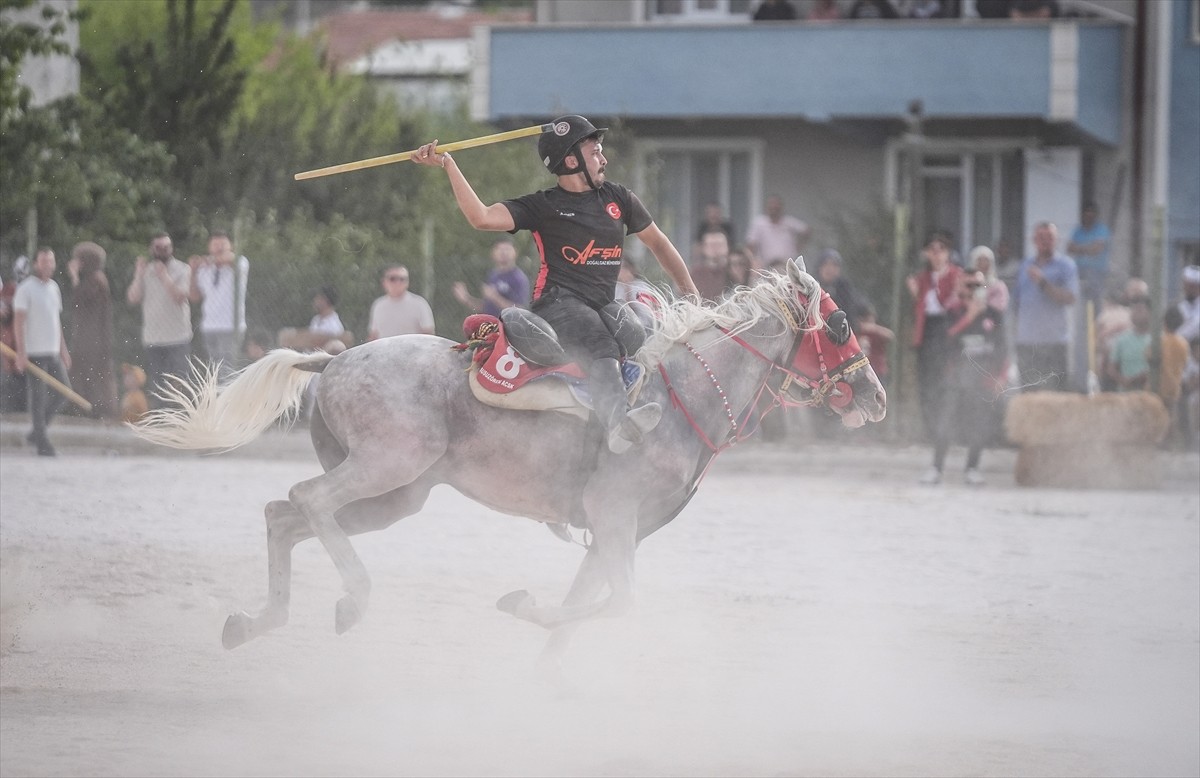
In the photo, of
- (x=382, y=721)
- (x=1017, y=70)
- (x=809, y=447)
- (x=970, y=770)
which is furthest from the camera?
(x=1017, y=70)

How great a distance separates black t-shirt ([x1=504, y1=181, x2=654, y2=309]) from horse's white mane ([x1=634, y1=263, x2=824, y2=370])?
31 centimetres

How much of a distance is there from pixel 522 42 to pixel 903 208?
21.7 feet

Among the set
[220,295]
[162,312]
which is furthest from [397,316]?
[220,295]

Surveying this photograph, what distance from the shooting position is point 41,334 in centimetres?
1509

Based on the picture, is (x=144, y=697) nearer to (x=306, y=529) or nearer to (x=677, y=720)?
(x=306, y=529)

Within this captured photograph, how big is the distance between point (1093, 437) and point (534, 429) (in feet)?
28.0

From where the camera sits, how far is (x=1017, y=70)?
20.9 m

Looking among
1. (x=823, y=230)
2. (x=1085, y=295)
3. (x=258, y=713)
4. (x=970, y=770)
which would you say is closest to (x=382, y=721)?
(x=258, y=713)

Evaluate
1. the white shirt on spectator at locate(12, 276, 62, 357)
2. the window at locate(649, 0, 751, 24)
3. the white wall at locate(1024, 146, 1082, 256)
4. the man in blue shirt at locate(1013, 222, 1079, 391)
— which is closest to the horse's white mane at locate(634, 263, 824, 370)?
the man in blue shirt at locate(1013, 222, 1079, 391)

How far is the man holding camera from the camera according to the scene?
15422mm

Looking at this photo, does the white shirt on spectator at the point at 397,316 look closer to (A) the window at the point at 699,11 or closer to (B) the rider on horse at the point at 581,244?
(B) the rider on horse at the point at 581,244

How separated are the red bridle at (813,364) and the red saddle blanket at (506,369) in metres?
0.46

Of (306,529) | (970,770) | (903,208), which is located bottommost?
(970,770)

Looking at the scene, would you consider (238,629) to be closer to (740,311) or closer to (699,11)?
(740,311)
